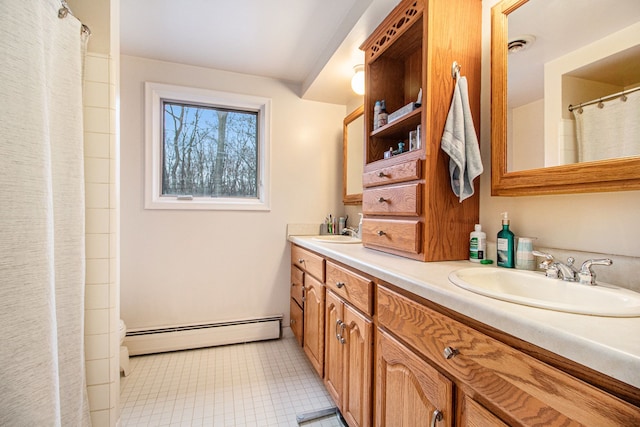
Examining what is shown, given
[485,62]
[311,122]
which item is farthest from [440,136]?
[311,122]

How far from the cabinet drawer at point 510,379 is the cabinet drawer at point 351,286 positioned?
0.26 meters

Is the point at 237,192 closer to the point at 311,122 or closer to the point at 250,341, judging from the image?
the point at 311,122

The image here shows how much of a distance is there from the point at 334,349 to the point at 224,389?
0.80 metres

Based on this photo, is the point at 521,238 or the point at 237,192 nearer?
the point at 521,238

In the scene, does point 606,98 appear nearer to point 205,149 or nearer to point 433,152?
point 433,152

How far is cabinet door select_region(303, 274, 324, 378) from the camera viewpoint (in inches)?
65.1

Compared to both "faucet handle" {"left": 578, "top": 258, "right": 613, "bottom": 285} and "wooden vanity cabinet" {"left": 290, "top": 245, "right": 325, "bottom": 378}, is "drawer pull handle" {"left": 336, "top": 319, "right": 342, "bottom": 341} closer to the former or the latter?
"wooden vanity cabinet" {"left": 290, "top": 245, "right": 325, "bottom": 378}

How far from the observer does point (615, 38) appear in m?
0.82

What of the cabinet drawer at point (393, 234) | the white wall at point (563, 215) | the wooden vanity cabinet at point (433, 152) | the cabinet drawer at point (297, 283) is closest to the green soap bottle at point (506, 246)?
the white wall at point (563, 215)

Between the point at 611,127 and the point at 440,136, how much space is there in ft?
1.66

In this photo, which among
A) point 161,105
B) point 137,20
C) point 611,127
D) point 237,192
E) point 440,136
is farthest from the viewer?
point 237,192

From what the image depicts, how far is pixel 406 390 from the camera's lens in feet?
2.97

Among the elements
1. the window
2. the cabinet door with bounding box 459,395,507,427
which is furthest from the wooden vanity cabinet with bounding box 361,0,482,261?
the window

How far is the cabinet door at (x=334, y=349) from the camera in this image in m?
1.39
